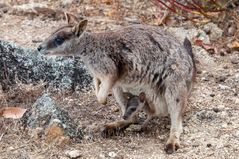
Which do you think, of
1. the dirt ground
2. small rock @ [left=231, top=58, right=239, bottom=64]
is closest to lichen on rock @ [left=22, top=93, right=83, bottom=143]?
the dirt ground

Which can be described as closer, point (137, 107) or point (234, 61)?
point (137, 107)

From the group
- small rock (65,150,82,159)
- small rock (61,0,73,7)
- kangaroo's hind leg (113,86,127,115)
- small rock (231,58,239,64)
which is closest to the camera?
small rock (65,150,82,159)

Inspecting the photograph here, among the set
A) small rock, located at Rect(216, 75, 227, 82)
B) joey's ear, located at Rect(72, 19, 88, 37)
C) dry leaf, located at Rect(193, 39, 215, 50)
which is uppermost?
joey's ear, located at Rect(72, 19, 88, 37)

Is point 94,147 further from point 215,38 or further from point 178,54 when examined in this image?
point 215,38

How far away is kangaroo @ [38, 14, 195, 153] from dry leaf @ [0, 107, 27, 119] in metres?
0.68

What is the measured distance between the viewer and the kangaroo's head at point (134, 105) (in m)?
6.43

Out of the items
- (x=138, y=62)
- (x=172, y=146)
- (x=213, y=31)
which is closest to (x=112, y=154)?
(x=172, y=146)

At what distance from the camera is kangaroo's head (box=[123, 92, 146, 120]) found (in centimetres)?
643

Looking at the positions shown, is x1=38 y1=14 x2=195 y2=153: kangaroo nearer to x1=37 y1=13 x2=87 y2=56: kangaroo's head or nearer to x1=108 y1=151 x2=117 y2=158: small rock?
x1=37 y1=13 x2=87 y2=56: kangaroo's head

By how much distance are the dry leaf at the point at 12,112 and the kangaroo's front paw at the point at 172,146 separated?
1430mm

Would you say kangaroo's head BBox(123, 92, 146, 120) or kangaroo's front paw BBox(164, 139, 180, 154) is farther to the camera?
kangaroo's head BBox(123, 92, 146, 120)

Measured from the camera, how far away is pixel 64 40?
21.1 feet

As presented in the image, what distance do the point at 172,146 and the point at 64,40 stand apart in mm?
1371

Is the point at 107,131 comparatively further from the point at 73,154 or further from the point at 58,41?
the point at 58,41
